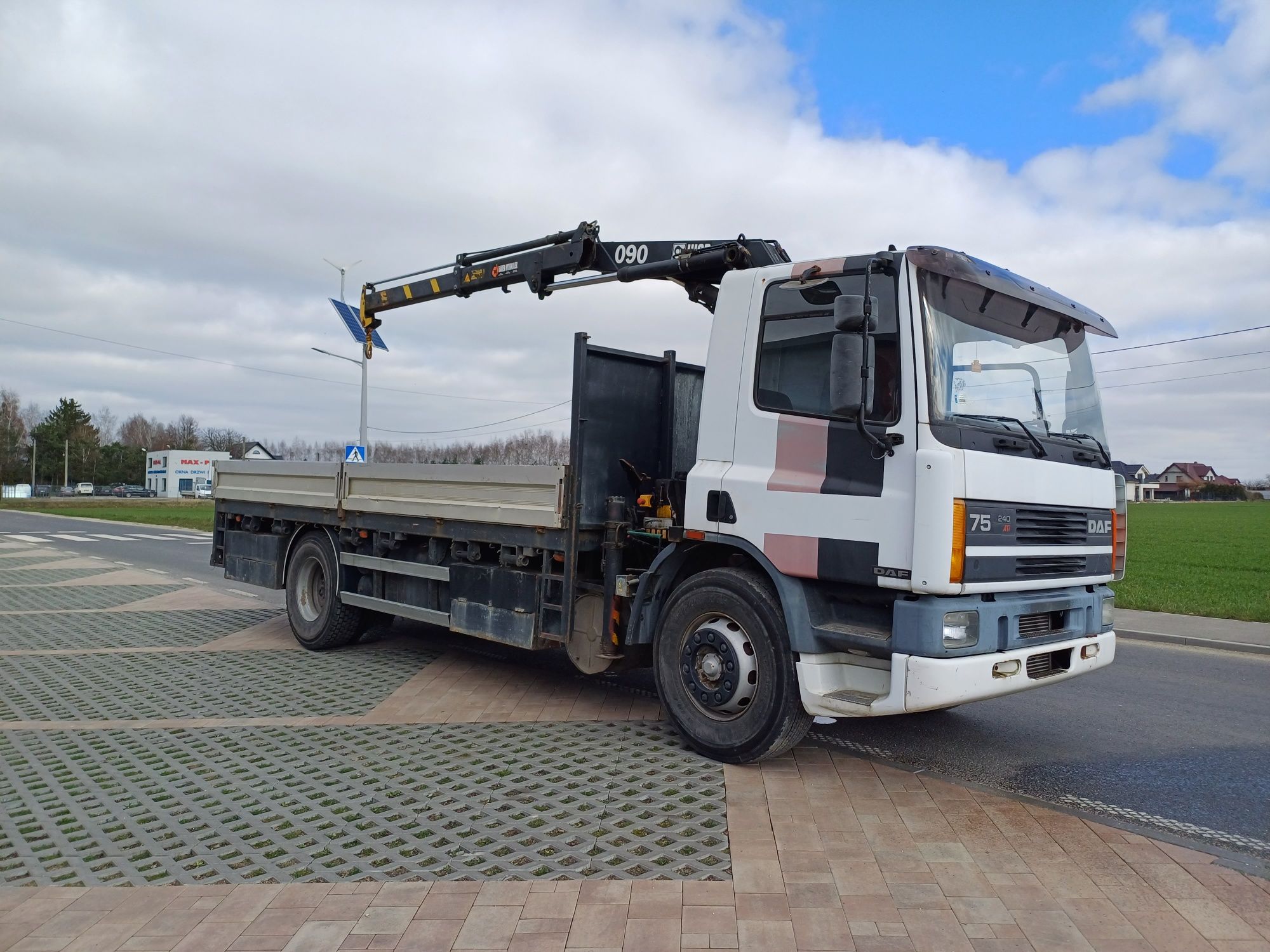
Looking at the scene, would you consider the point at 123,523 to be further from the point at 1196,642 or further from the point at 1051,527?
the point at 1051,527

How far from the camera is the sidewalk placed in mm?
9560

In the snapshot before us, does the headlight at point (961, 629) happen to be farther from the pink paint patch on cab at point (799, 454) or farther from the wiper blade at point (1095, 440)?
the wiper blade at point (1095, 440)

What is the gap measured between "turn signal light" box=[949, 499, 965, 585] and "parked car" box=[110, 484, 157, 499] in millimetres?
86566

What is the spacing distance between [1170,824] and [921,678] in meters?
1.43

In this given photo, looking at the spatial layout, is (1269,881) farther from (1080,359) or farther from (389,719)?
(389,719)

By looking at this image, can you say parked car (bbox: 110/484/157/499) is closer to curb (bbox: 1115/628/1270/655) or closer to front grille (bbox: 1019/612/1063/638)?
curb (bbox: 1115/628/1270/655)

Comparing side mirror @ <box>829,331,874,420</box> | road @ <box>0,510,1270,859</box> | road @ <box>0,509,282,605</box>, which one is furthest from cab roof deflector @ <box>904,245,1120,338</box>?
road @ <box>0,509,282,605</box>

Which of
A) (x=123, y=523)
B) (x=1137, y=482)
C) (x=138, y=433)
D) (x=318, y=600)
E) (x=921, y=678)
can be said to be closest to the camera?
(x=921, y=678)

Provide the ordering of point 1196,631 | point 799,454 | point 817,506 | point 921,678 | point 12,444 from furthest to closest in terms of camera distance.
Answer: point 12,444, point 1196,631, point 799,454, point 817,506, point 921,678

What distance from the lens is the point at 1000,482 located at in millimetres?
4363

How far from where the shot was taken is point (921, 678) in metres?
4.14

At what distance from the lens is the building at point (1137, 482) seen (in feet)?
18.1

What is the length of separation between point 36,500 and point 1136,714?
3071 inches

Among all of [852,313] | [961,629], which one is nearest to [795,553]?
[961,629]
